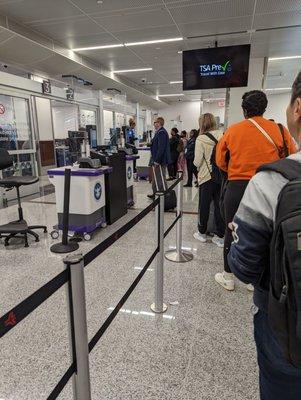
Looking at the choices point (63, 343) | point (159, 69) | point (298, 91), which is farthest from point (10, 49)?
point (298, 91)

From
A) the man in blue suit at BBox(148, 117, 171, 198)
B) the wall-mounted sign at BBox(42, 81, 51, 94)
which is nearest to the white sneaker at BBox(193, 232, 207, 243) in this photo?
the man in blue suit at BBox(148, 117, 171, 198)

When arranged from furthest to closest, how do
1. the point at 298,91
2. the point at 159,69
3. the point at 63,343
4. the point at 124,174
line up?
the point at 159,69 → the point at 124,174 → the point at 63,343 → the point at 298,91

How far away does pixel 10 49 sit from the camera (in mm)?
5586

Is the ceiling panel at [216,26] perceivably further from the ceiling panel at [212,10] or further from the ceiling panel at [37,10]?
the ceiling panel at [37,10]

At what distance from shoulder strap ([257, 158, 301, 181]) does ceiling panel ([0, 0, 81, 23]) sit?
497cm

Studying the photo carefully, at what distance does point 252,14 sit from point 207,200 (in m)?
3.87

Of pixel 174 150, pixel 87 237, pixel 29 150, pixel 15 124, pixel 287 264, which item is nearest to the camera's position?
pixel 287 264

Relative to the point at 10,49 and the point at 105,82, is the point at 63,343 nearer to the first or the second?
the point at 10,49

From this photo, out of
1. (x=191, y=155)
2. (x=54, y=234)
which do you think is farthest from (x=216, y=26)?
(x=54, y=234)

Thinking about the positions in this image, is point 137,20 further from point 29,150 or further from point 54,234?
point 54,234

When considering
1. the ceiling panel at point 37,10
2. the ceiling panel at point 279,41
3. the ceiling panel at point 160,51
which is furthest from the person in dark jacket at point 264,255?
the ceiling panel at point 160,51

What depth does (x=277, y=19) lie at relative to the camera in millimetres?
5320

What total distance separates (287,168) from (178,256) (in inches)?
99.7

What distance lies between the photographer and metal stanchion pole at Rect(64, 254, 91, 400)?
35.9 inches
